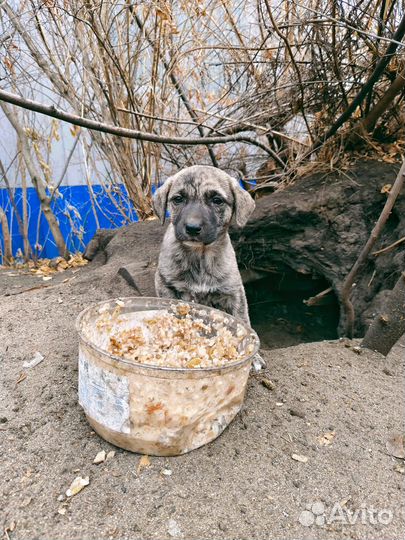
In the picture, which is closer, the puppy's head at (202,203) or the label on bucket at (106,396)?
the label on bucket at (106,396)

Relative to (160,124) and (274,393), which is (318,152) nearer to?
(160,124)

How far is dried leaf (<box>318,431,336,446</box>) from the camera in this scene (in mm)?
2008

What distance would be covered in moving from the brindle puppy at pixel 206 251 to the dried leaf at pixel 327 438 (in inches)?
42.2

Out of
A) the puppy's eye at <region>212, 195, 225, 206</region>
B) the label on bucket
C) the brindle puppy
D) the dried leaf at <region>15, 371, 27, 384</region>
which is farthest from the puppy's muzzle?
the dried leaf at <region>15, 371, 27, 384</region>

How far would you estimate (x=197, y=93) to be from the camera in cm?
434

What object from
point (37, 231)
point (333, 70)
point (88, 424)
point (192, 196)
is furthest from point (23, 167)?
point (88, 424)

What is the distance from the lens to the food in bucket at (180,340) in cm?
208

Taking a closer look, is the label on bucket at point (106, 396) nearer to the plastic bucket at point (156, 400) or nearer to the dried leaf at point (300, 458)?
the plastic bucket at point (156, 400)

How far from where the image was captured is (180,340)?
7.64ft

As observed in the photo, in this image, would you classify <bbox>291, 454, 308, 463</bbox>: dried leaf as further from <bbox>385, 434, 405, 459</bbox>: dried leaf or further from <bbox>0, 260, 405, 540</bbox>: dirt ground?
<bbox>385, 434, 405, 459</bbox>: dried leaf

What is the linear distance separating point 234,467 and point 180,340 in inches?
28.6

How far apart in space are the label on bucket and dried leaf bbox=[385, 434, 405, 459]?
1.22 meters

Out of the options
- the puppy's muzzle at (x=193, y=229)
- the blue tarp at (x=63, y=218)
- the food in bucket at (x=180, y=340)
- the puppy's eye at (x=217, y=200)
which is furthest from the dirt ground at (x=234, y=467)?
the blue tarp at (x=63, y=218)

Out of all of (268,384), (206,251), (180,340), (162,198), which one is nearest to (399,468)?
(268,384)
